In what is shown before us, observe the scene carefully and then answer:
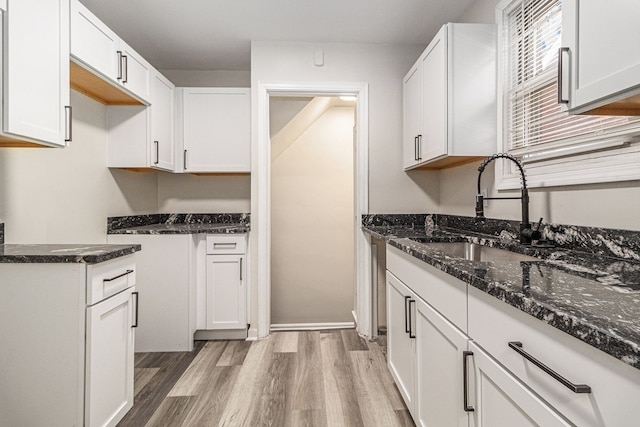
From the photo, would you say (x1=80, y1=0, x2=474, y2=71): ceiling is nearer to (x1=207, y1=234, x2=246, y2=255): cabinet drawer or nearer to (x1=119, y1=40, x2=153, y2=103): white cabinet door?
(x1=119, y1=40, x2=153, y2=103): white cabinet door

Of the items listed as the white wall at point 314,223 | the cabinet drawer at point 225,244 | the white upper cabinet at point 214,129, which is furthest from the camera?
the white wall at point 314,223

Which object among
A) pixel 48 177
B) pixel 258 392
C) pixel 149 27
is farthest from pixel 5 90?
pixel 258 392

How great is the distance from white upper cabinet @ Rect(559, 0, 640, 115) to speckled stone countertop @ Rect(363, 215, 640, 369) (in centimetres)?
50

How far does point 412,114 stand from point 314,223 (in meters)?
2.03

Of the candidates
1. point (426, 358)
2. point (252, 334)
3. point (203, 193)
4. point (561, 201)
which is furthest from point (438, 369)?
point (203, 193)

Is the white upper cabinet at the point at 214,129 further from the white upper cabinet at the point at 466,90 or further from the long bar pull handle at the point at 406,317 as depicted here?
the long bar pull handle at the point at 406,317

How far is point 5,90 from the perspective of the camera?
147 cm

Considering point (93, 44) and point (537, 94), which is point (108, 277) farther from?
point (537, 94)

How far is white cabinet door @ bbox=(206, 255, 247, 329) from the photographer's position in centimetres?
298

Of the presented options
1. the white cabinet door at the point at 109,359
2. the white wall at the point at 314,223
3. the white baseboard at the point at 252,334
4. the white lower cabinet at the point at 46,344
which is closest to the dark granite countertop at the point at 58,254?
the white lower cabinet at the point at 46,344

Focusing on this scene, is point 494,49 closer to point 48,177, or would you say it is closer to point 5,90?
point 5,90

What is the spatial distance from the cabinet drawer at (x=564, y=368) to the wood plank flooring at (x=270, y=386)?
1.18 meters

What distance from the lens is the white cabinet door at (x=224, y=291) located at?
298cm

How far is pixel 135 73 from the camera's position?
262cm
